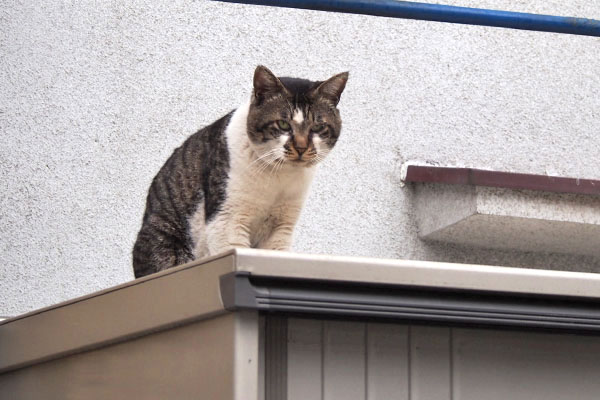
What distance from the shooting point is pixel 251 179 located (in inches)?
127

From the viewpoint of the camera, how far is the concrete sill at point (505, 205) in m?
4.31

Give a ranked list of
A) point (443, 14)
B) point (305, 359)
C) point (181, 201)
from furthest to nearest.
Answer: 1. point (181, 201)
2. point (443, 14)
3. point (305, 359)

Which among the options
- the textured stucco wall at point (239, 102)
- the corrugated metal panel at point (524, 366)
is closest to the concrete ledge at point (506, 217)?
the textured stucco wall at point (239, 102)

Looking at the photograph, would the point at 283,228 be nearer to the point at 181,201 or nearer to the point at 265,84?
the point at 181,201

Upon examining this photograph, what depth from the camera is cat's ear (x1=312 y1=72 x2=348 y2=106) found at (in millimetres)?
3289

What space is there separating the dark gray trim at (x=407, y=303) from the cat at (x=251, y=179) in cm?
137

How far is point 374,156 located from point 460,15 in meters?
2.28

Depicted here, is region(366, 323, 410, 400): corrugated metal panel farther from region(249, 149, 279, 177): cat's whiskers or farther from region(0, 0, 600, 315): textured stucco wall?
region(0, 0, 600, 315): textured stucco wall

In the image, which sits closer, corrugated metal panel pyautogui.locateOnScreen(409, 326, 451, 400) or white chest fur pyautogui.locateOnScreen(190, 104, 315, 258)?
corrugated metal panel pyautogui.locateOnScreen(409, 326, 451, 400)

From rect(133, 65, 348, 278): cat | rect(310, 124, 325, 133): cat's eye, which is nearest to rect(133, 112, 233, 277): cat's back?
rect(133, 65, 348, 278): cat

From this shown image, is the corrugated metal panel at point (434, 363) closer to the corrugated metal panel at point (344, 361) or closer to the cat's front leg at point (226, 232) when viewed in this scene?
the corrugated metal panel at point (344, 361)

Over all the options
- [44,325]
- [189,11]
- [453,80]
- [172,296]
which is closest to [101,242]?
[189,11]

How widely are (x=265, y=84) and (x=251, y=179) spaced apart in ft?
1.05

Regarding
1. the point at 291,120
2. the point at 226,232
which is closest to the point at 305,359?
the point at 226,232
